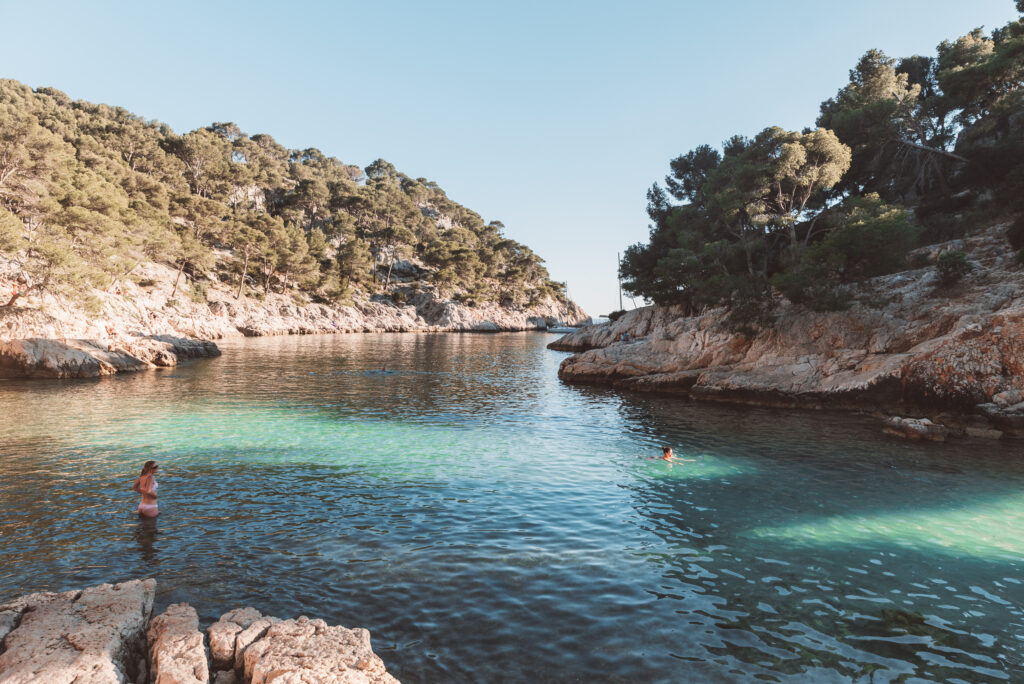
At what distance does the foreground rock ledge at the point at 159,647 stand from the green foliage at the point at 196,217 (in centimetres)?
4245

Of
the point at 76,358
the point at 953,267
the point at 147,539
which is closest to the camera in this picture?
the point at 147,539

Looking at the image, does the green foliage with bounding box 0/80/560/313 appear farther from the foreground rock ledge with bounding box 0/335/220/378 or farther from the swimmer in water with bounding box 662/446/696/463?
the swimmer in water with bounding box 662/446/696/463

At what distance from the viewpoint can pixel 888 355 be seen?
94.3 feet

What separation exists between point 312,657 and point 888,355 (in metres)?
33.3

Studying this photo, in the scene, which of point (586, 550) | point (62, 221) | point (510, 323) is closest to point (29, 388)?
point (62, 221)

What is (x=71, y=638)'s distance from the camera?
6.01 metres

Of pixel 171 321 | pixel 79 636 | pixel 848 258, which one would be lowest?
pixel 79 636

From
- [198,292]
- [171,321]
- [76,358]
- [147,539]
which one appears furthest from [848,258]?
[198,292]

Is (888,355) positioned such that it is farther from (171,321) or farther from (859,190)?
(171,321)

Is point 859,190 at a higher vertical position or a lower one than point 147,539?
higher

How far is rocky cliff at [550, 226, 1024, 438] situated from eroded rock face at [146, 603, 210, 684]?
2731cm

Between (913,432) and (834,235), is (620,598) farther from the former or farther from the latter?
(834,235)

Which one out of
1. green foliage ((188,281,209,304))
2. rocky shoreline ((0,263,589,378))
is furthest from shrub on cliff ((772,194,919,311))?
green foliage ((188,281,209,304))

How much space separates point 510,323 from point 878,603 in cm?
13603
